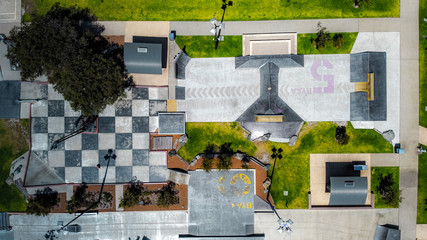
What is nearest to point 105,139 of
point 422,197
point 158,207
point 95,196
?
point 95,196

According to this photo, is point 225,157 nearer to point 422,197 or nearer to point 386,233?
point 386,233

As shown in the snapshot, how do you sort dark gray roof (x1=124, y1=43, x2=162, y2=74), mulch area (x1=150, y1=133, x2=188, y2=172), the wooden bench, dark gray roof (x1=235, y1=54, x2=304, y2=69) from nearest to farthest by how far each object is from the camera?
dark gray roof (x1=124, y1=43, x2=162, y2=74) → dark gray roof (x1=235, y1=54, x2=304, y2=69) → the wooden bench → mulch area (x1=150, y1=133, x2=188, y2=172)

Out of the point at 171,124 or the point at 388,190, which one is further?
the point at 171,124

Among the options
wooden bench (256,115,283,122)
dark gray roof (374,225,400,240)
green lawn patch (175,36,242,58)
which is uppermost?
green lawn patch (175,36,242,58)

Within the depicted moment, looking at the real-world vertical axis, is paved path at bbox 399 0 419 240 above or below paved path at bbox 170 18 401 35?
below

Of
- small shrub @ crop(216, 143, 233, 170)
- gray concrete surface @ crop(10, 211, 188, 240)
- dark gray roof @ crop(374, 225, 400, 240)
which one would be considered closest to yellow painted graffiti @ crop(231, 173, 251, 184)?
small shrub @ crop(216, 143, 233, 170)

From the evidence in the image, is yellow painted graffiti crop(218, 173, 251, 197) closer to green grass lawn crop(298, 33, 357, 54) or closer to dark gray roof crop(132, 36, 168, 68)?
dark gray roof crop(132, 36, 168, 68)

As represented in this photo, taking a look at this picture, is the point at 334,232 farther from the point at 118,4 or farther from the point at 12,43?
the point at 12,43
